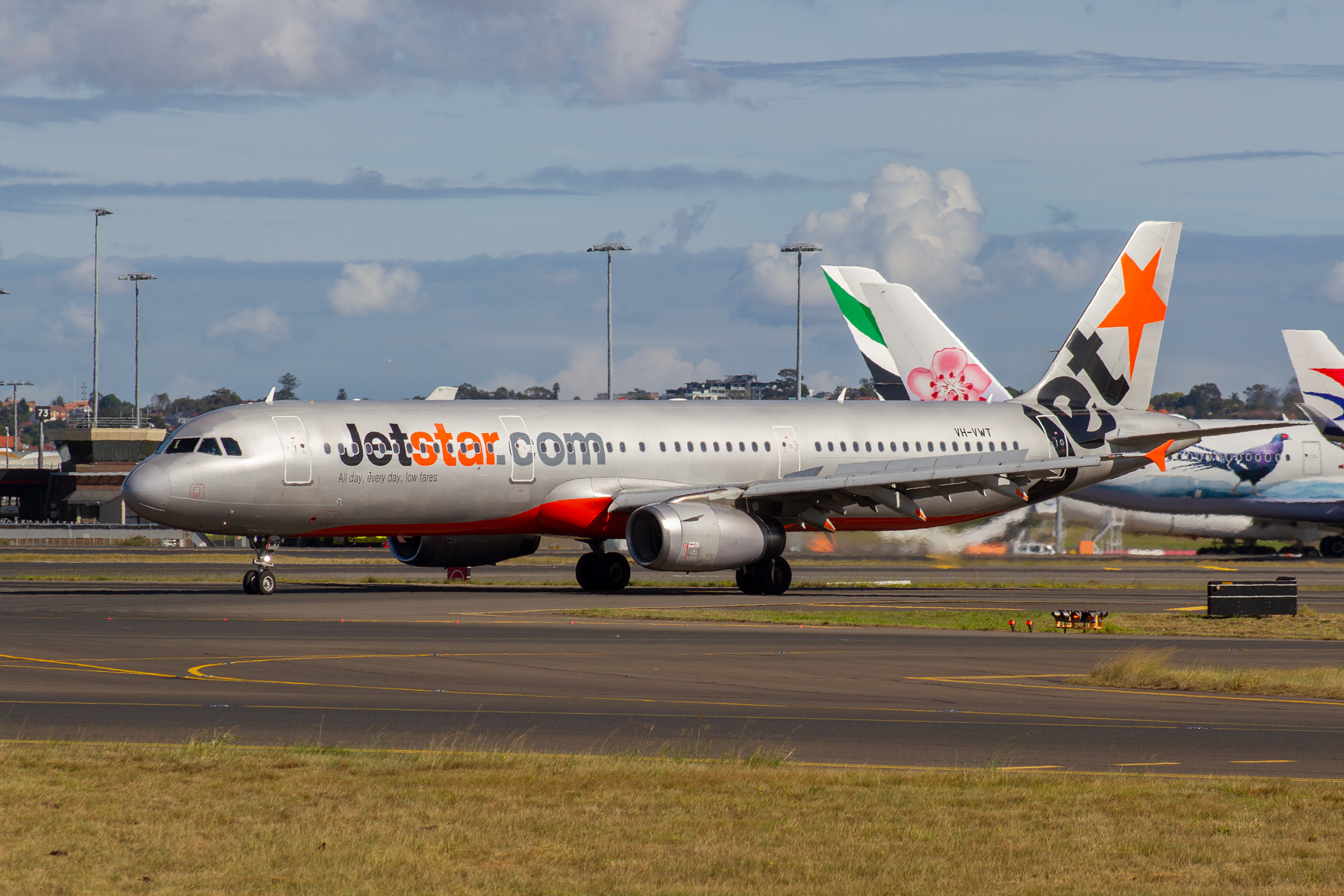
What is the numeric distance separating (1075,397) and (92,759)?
40.5 metres

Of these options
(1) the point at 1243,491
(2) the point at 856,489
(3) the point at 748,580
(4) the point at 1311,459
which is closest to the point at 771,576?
(3) the point at 748,580

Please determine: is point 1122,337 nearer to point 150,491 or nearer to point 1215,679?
→ point 150,491

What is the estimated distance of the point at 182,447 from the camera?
3666 cm

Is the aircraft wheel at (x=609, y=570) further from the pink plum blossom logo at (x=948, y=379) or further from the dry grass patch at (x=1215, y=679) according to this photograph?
the pink plum blossom logo at (x=948, y=379)

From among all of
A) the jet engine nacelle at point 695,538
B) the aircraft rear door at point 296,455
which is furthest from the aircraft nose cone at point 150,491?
the jet engine nacelle at point 695,538

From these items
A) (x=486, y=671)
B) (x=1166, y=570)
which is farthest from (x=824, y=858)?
(x=1166, y=570)

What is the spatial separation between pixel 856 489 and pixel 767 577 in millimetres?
3229

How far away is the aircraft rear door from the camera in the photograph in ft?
120

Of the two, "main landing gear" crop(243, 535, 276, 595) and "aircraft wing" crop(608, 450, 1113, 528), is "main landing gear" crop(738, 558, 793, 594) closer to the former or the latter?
"aircraft wing" crop(608, 450, 1113, 528)

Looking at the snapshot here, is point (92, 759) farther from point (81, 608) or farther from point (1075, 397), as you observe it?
point (1075, 397)

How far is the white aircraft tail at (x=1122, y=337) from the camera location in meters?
50.0

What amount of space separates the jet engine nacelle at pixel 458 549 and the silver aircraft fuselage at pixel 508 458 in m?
2.42

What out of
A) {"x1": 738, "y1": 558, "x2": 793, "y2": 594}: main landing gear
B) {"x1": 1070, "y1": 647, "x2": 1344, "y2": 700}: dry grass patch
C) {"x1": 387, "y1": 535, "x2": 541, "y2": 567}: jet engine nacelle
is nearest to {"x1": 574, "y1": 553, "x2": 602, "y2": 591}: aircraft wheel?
{"x1": 387, "y1": 535, "x2": 541, "y2": 567}: jet engine nacelle

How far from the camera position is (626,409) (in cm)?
4244
